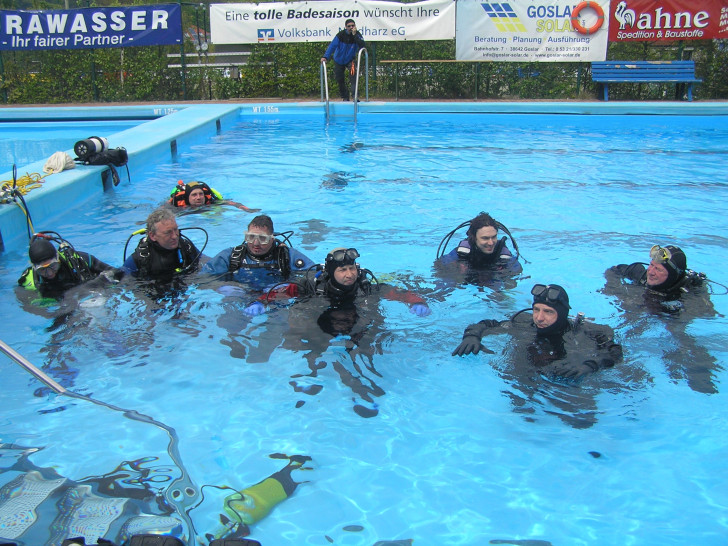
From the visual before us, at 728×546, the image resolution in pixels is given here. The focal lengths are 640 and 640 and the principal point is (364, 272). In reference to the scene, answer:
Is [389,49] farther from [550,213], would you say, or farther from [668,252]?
[668,252]

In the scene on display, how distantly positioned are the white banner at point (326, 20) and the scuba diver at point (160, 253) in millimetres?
12679

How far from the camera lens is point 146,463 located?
3043 mm

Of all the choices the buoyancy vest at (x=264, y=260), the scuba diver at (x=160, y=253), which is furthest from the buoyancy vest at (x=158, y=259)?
the buoyancy vest at (x=264, y=260)

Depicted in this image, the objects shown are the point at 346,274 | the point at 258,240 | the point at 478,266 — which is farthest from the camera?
the point at 478,266

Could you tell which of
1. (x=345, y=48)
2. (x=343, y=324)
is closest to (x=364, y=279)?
(x=343, y=324)

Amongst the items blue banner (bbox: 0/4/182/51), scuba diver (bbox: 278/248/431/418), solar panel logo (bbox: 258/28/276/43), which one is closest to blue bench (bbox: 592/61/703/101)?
solar panel logo (bbox: 258/28/276/43)

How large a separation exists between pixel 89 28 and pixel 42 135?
423cm

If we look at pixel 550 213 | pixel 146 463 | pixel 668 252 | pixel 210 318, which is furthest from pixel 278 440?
pixel 550 213

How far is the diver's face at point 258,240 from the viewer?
496 cm

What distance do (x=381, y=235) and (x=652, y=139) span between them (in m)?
8.02

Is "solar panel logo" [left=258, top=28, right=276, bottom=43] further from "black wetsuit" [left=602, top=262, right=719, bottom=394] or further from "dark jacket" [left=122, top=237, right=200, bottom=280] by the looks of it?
"black wetsuit" [left=602, top=262, right=719, bottom=394]

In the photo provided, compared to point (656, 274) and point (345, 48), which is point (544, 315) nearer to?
point (656, 274)

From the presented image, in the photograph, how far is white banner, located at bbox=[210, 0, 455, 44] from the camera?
16125 millimetres

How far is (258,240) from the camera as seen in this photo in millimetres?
4992
